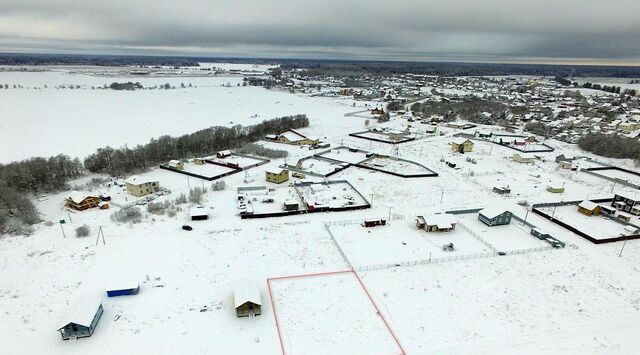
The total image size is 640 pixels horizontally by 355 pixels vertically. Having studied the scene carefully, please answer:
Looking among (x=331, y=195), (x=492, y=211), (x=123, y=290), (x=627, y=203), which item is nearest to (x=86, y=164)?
(x=123, y=290)

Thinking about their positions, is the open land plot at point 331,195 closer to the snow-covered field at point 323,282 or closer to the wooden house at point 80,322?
the snow-covered field at point 323,282

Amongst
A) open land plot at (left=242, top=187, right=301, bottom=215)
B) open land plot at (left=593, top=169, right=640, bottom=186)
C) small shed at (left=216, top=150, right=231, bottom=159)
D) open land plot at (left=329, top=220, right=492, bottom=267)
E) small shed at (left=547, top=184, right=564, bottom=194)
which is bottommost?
open land plot at (left=593, top=169, right=640, bottom=186)

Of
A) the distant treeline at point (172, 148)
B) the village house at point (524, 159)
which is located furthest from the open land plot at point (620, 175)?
the distant treeline at point (172, 148)

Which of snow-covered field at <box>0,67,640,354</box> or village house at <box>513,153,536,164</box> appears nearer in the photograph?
snow-covered field at <box>0,67,640,354</box>

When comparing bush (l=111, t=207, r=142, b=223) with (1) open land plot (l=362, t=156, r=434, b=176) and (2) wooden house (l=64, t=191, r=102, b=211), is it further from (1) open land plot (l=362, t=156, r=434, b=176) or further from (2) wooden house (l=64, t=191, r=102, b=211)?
(1) open land plot (l=362, t=156, r=434, b=176)

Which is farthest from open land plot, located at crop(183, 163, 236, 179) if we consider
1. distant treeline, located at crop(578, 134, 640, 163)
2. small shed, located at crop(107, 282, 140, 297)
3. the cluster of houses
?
distant treeline, located at crop(578, 134, 640, 163)

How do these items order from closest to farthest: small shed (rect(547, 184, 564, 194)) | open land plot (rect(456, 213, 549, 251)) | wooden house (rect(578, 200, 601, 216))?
open land plot (rect(456, 213, 549, 251)) → wooden house (rect(578, 200, 601, 216)) → small shed (rect(547, 184, 564, 194))
